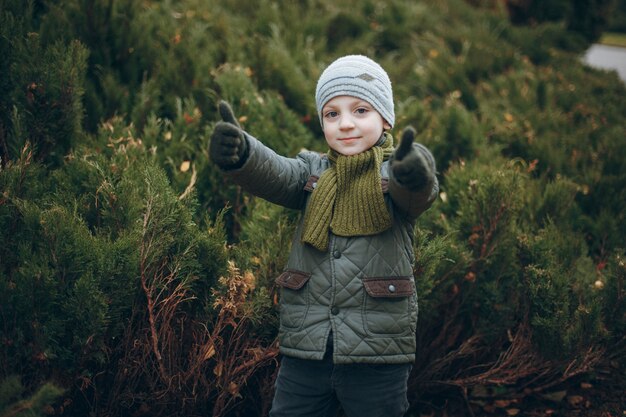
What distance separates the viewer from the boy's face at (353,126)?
7.82ft

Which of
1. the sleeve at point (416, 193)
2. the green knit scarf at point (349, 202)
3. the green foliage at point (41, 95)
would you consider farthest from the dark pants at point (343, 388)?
the green foliage at point (41, 95)

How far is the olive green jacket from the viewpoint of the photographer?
2.27 meters

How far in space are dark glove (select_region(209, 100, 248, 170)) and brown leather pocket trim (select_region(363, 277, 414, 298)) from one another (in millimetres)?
621

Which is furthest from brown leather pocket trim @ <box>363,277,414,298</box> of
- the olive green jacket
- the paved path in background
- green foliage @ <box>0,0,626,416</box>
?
the paved path in background

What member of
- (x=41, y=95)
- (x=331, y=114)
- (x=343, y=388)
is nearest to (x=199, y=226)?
(x=41, y=95)

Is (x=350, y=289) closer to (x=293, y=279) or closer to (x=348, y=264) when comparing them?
(x=348, y=264)

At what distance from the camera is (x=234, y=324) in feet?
8.67

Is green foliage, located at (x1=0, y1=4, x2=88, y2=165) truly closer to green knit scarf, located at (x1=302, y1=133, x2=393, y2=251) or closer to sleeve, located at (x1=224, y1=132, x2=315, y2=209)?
sleeve, located at (x1=224, y1=132, x2=315, y2=209)

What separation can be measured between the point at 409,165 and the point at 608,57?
607 inches

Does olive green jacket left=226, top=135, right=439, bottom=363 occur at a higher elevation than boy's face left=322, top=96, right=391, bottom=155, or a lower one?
lower

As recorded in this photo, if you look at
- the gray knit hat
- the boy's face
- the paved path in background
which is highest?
the gray knit hat

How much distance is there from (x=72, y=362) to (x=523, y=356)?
2.01 m

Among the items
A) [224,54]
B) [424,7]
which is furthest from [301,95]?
[424,7]

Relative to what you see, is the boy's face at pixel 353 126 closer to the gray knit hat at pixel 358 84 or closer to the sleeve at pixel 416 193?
the gray knit hat at pixel 358 84
